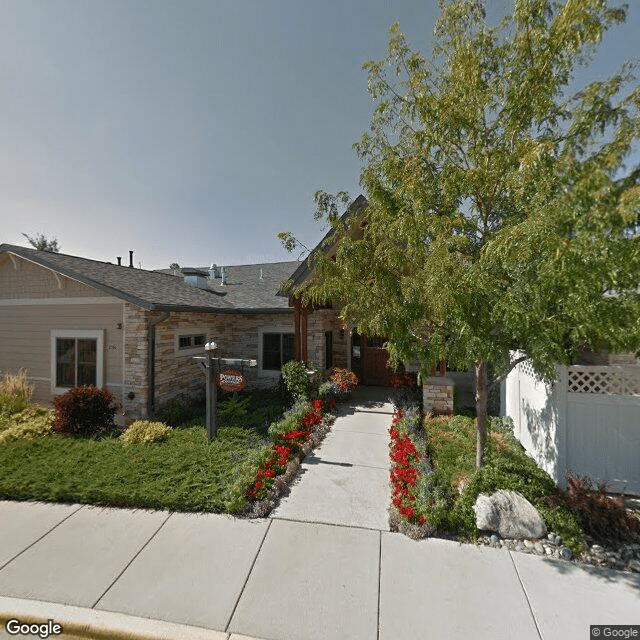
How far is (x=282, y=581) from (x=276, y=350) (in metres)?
9.20

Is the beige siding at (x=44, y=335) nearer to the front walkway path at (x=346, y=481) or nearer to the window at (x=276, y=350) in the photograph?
the window at (x=276, y=350)

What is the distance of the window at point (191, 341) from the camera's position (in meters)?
10.6

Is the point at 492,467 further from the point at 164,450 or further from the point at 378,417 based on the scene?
the point at 164,450

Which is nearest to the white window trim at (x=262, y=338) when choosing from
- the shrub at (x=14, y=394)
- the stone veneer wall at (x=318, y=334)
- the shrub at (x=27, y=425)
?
the stone veneer wall at (x=318, y=334)

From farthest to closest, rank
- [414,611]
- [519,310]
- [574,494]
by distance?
[574,494], [519,310], [414,611]

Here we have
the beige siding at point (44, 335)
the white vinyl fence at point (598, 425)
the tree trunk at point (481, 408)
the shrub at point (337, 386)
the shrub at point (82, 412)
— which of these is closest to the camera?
the white vinyl fence at point (598, 425)

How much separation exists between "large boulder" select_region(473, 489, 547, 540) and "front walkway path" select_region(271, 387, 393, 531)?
1336 mm

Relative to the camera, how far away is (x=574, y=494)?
4.73 meters

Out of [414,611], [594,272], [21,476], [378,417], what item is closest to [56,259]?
[21,476]

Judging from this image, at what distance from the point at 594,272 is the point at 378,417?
716cm

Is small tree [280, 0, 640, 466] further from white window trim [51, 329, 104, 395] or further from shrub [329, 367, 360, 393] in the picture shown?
white window trim [51, 329, 104, 395]

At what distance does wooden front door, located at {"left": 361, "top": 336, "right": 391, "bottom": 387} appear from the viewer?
533 inches

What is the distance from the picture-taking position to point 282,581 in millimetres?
3697

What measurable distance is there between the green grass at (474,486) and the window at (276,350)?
6802mm
